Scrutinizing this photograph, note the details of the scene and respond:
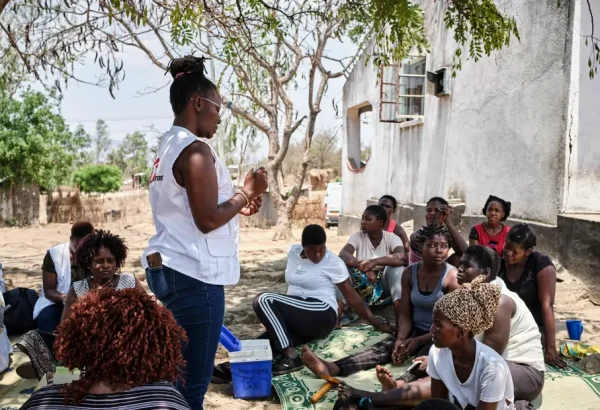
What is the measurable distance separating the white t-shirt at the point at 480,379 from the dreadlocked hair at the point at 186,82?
173 centimetres

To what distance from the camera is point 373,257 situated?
226 inches

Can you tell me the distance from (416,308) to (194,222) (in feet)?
8.74

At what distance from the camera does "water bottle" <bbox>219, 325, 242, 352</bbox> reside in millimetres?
3871

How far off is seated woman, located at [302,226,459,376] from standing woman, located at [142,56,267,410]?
78.8 inches

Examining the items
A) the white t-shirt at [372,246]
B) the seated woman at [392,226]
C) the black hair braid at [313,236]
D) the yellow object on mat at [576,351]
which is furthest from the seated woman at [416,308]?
the seated woman at [392,226]

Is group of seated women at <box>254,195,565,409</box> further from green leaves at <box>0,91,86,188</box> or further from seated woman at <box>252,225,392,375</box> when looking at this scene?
green leaves at <box>0,91,86,188</box>

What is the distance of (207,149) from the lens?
2.17 m

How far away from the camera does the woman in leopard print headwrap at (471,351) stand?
2.71 metres

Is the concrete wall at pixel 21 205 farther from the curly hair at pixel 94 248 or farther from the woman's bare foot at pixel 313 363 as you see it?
the woman's bare foot at pixel 313 363

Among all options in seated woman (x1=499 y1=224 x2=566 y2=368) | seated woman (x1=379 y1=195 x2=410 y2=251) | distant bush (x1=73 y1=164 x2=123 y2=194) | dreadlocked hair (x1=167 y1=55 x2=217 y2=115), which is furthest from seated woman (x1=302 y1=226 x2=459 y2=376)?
distant bush (x1=73 y1=164 x2=123 y2=194)

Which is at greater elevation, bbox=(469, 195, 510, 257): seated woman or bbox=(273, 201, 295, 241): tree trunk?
bbox=(469, 195, 510, 257): seated woman

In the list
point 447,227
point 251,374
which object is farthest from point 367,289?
point 251,374

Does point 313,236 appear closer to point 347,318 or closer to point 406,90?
point 347,318

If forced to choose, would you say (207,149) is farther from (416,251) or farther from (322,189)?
(322,189)
